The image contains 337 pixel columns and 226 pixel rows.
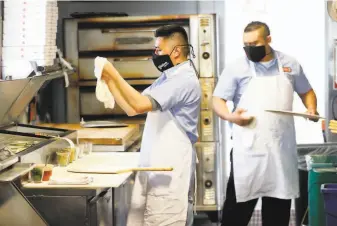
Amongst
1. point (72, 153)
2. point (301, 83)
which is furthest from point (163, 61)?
point (301, 83)

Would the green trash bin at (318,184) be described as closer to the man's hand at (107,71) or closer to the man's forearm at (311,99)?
the man's forearm at (311,99)

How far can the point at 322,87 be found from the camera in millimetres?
4777

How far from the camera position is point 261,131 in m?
3.93

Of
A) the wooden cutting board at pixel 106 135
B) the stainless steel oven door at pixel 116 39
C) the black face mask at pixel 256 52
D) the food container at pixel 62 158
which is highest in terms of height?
the stainless steel oven door at pixel 116 39

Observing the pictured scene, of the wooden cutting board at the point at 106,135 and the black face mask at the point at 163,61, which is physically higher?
the black face mask at the point at 163,61

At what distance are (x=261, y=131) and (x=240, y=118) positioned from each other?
161mm

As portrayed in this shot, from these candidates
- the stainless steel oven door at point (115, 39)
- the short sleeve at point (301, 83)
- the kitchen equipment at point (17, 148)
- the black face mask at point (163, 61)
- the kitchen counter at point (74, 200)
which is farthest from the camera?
the stainless steel oven door at point (115, 39)

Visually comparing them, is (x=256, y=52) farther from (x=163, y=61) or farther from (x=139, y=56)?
(x=139, y=56)

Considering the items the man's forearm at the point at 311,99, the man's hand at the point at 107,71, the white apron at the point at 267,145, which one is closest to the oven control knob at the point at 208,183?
the white apron at the point at 267,145

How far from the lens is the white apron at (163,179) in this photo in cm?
311

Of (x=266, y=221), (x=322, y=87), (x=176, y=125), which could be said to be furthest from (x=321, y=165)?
(x=176, y=125)

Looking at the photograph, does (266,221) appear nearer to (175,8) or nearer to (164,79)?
(164,79)

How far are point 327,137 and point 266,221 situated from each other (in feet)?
3.51

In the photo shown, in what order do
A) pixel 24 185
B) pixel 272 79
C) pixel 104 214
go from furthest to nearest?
pixel 272 79 → pixel 104 214 → pixel 24 185
